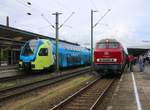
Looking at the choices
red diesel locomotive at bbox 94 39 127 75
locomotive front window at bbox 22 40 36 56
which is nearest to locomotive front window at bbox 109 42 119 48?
red diesel locomotive at bbox 94 39 127 75

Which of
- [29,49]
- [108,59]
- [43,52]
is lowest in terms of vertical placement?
[108,59]

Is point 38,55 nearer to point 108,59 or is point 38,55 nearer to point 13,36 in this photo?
point 108,59

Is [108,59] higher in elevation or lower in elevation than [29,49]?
lower

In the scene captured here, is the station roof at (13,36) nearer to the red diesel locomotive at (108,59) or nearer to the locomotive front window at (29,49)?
the locomotive front window at (29,49)

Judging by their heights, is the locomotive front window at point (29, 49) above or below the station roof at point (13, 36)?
below

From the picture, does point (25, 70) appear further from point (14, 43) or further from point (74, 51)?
point (74, 51)

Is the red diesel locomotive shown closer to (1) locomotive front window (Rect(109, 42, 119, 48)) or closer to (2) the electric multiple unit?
(1) locomotive front window (Rect(109, 42, 119, 48))

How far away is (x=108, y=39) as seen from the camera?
2823cm

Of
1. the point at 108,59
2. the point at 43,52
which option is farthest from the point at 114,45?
the point at 43,52

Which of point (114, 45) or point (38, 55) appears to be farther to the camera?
point (38, 55)

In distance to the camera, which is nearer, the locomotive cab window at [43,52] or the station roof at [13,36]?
the locomotive cab window at [43,52]

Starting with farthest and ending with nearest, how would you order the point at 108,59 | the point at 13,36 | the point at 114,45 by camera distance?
the point at 13,36, the point at 114,45, the point at 108,59

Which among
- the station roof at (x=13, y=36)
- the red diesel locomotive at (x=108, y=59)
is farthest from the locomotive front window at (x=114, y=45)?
Answer: the station roof at (x=13, y=36)

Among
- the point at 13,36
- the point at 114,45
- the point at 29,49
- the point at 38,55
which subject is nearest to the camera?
the point at 114,45
